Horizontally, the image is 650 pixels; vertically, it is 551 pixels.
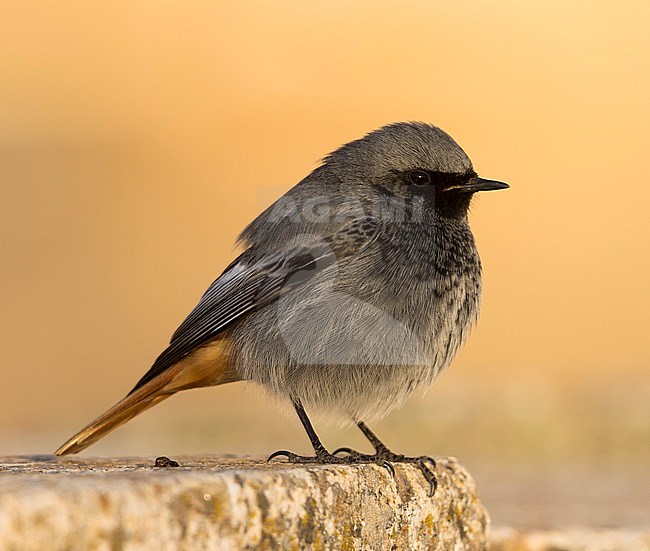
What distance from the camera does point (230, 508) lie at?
9.34 ft

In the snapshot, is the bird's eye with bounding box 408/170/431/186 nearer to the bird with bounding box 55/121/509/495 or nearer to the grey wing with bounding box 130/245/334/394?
the bird with bounding box 55/121/509/495

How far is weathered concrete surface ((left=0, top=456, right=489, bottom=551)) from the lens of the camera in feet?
7.92

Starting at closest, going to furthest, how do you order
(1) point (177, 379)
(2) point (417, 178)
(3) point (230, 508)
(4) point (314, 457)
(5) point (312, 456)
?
1. (3) point (230, 508)
2. (4) point (314, 457)
3. (5) point (312, 456)
4. (1) point (177, 379)
5. (2) point (417, 178)

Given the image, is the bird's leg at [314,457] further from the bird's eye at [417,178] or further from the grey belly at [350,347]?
the bird's eye at [417,178]

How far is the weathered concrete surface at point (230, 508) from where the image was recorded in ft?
7.92

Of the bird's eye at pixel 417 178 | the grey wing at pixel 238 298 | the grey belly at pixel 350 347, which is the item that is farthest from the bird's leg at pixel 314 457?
the bird's eye at pixel 417 178

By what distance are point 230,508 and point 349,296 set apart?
211 centimetres

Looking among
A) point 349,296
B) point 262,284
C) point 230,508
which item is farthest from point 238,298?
point 230,508

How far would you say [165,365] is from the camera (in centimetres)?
521

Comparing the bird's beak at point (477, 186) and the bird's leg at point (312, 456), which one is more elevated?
the bird's beak at point (477, 186)

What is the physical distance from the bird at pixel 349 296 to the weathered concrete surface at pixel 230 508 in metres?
0.40

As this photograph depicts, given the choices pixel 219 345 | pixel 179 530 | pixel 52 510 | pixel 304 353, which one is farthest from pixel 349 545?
pixel 219 345

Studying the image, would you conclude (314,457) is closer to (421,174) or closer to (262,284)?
(262,284)

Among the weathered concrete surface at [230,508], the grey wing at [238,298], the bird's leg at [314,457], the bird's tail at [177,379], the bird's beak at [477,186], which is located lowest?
the weathered concrete surface at [230,508]
